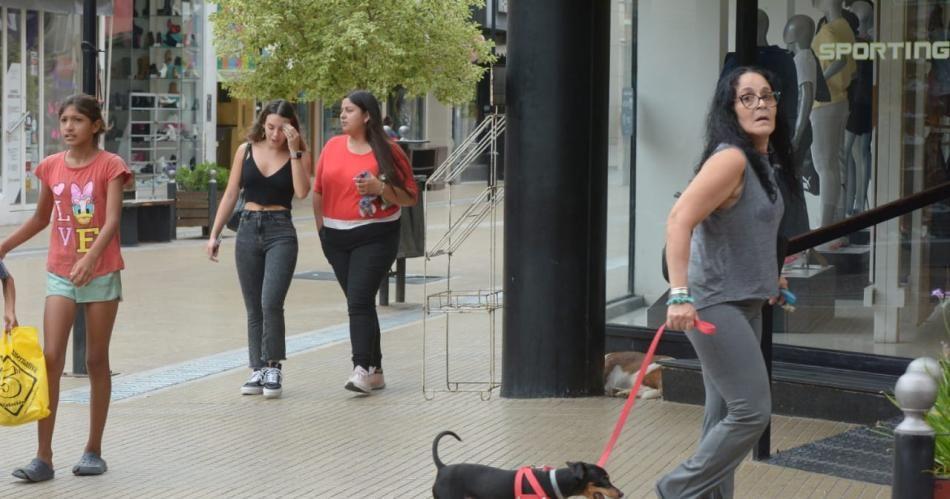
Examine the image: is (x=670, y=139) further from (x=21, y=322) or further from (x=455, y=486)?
(x=21, y=322)

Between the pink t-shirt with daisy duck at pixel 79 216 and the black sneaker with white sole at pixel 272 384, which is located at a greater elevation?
the pink t-shirt with daisy duck at pixel 79 216

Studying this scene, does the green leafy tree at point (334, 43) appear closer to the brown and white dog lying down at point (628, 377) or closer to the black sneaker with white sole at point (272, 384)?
the black sneaker with white sole at point (272, 384)

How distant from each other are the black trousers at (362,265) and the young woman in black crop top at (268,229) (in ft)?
0.92

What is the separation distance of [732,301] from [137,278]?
1181 cm

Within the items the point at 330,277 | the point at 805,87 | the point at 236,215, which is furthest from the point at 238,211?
the point at 330,277

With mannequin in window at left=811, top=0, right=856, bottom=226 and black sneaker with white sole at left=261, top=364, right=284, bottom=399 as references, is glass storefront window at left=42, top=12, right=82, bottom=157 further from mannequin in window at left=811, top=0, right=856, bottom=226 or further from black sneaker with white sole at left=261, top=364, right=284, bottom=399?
mannequin in window at left=811, top=0, right=856, bottom=226

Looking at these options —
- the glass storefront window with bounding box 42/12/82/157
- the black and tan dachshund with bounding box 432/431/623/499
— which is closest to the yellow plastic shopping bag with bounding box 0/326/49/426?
the black and tan dachshund with bounding box 432/431/623/499

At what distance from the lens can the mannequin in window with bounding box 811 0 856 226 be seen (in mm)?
8992

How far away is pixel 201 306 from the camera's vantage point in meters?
14.0

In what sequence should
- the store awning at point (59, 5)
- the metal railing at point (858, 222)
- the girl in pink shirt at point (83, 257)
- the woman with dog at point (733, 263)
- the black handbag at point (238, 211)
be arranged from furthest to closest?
the store awning at point (59, 5), the black handbag at point (238, 211), the girl in pink shirt at point (83, 257), the metal railing at point (858, 222), the woman with dog at point (733, 263)

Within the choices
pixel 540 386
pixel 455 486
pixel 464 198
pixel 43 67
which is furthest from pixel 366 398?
pixel 464 198

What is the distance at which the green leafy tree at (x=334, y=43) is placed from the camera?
722 inches

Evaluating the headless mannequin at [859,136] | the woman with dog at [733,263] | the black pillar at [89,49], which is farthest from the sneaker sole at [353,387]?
the woman with dog at [733,263]

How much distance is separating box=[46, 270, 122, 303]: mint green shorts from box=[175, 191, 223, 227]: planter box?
14.5 metres
